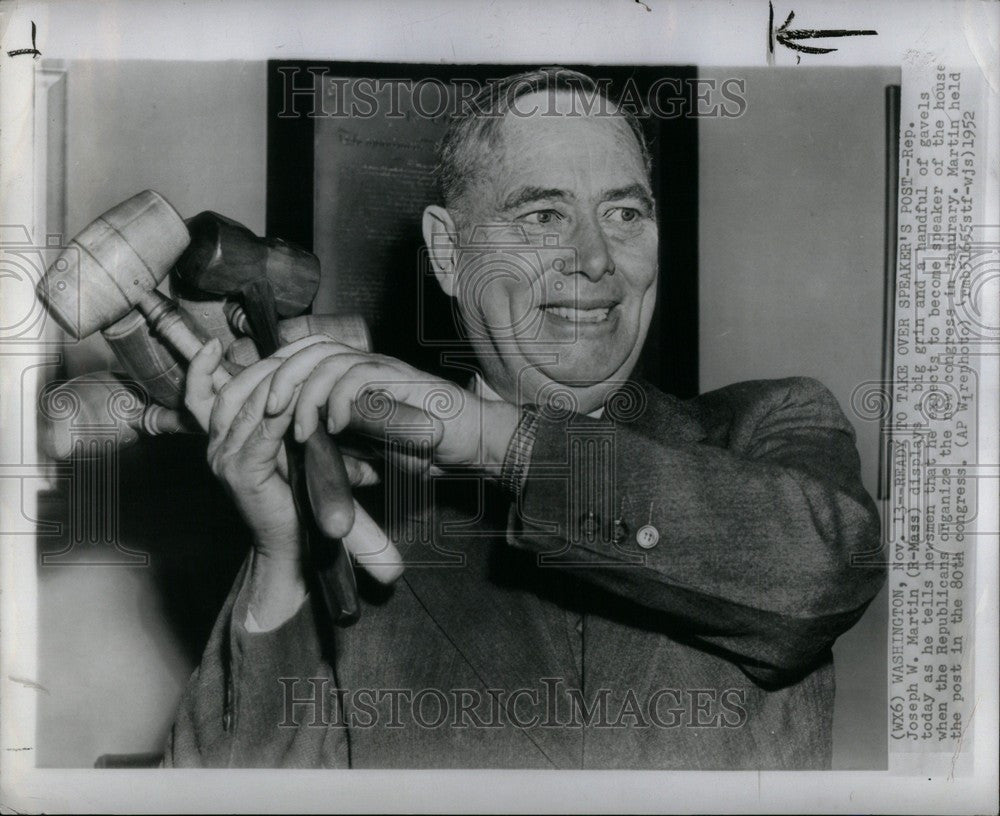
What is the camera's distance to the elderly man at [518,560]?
44.8 inches

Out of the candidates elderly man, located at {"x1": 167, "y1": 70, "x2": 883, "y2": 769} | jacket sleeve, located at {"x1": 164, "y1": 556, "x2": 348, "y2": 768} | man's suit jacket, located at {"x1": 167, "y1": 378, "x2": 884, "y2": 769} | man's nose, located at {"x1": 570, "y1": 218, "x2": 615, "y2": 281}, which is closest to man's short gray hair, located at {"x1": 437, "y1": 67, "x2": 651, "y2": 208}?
elderly man, located at {"x1": 167, "y1": 70, "x2": 883, "y2": 769}

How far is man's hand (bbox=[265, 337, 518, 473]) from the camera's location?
108 centimetres

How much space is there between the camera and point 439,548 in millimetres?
1194

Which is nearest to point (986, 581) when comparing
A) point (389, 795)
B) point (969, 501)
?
point (969, 501)

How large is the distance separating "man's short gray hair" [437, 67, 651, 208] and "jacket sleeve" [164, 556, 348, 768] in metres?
0.56

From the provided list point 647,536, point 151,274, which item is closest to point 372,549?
point 647,536

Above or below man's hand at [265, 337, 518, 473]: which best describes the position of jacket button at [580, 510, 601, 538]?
below

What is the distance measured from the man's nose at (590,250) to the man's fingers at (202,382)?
0.45 m

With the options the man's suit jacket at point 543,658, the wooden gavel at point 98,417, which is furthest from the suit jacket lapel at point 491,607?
the wooden gavel at point 98,417

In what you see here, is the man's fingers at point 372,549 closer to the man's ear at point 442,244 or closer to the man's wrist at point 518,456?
the man's wrist at point 518,456

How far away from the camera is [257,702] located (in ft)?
3.94

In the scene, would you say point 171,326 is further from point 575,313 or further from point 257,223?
point 575,313

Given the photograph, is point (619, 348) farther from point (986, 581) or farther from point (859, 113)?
point (986, 581)

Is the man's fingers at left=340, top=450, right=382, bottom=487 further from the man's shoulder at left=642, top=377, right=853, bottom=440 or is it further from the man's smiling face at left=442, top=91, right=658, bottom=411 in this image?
the man's shoulder at left=642, top=377, right=853, bottom=440
